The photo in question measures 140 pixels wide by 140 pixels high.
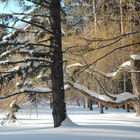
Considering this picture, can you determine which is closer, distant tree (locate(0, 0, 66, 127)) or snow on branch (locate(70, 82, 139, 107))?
distant tree (locate(0, 0, 66, 127))

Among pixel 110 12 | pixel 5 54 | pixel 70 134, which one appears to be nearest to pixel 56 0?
pixel 5 54

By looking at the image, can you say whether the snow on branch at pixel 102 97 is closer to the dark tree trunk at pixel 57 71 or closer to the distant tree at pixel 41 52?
the distant tree at pixel 41 52

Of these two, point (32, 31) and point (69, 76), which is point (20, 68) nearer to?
point (32, 31)

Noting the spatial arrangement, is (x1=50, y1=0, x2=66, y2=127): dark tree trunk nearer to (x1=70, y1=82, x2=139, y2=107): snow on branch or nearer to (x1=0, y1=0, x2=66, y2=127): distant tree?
(x1=0, y1=0, x2=66, y2=127): distant tree

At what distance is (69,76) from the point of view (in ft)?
77.6

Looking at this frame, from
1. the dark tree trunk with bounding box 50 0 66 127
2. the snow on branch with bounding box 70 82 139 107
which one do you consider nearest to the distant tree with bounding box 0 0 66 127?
the dark tree trunk with bounding box 50 0 66 127

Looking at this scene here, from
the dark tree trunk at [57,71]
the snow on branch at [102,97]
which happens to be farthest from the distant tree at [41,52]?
the snow on branch at [102,97]

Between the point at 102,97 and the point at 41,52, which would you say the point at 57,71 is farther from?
the point at 102,97

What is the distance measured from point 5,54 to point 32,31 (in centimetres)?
138

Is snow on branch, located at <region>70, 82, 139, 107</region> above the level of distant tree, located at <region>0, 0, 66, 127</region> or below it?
below

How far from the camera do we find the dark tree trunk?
652 inches

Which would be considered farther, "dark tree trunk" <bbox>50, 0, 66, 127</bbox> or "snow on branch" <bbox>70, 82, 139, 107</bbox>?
"snow on branch" <bbox>70, 82, 139, 107</bbox>

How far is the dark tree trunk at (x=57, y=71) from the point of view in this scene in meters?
16.6

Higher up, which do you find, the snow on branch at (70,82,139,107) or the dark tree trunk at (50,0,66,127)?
the dark tree trunk at (50,0,66,127)
